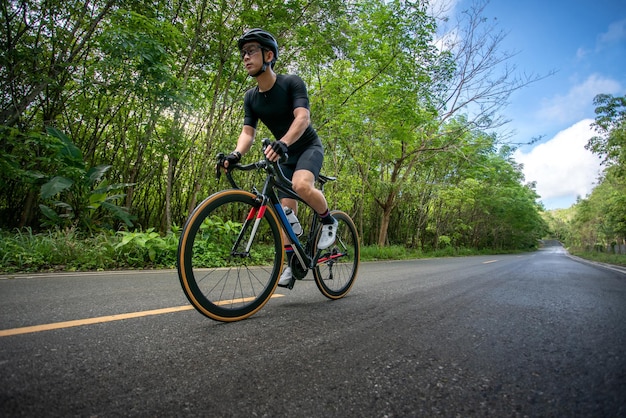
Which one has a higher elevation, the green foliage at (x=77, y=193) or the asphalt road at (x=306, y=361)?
the green foliage at (x=77, y=193)

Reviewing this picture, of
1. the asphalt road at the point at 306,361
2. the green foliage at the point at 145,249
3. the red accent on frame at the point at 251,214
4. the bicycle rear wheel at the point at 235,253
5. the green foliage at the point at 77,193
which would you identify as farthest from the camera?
the green foliage at the point at 77,193

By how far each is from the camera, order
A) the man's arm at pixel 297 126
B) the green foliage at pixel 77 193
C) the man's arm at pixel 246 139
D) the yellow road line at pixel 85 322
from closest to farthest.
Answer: the yellow road line at pixel 85 322, the man's arm at pixel 297 126, the man's arm at pixel 246 139, the green foliage at pixel 77 193

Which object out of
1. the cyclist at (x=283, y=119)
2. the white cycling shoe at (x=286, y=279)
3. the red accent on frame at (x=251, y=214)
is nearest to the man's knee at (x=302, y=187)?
the cyclist at (x=283, y=119)

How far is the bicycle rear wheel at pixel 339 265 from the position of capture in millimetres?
2631

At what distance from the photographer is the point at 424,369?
1.17 meters

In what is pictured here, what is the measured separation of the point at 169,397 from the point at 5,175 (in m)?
6.02

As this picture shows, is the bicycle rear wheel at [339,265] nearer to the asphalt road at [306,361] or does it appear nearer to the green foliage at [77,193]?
the asphalt road at [306,361]

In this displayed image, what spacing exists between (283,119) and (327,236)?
1081 mm

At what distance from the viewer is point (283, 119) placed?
2480 millimetres

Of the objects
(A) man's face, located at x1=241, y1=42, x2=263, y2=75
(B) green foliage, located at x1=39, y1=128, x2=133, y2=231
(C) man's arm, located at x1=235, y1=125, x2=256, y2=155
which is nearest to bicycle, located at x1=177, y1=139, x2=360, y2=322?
(C) man's arm, located at x1=235, y1=125, x2=256, y2=155

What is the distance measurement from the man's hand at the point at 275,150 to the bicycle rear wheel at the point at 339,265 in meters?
1.03

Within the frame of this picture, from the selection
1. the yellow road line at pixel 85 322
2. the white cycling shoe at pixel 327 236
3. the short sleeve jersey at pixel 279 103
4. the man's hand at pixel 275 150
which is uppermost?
the short sleeve jersey at pixel 279 103

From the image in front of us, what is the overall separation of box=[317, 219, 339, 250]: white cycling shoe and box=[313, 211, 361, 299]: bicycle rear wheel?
0.47 ft

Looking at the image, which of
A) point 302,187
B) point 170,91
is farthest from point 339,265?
point 170,91
